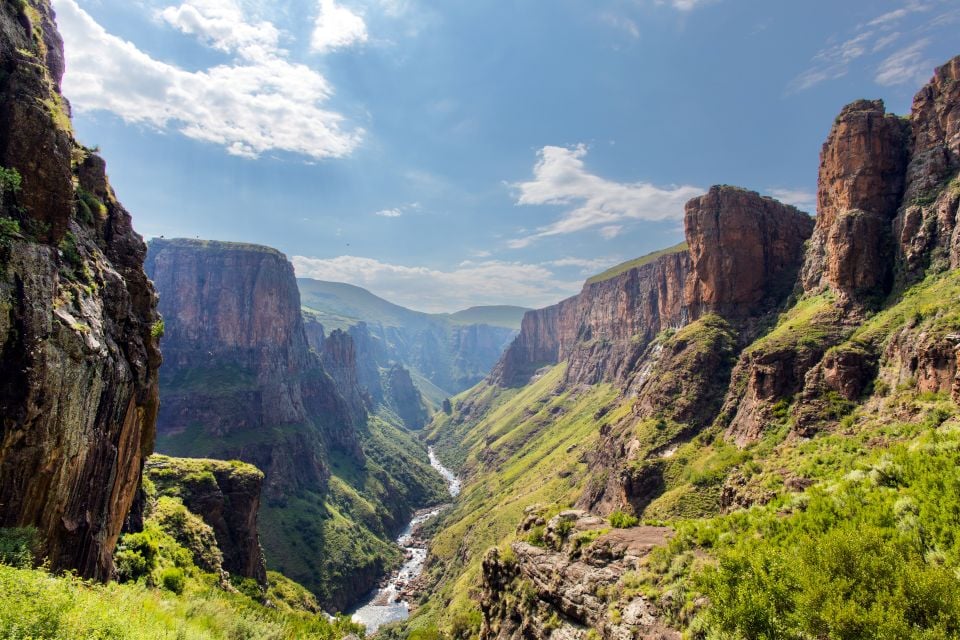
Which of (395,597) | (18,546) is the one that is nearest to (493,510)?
(395,597)

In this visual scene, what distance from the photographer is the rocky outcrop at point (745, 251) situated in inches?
3565

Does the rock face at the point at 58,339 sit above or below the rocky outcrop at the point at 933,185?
below

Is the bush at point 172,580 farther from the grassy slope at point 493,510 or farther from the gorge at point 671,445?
the grassy slope at point 493,510

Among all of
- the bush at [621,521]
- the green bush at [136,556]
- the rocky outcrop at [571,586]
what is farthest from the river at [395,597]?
the bush at [621,521]

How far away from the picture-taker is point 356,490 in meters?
192

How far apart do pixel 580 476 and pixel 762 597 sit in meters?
112

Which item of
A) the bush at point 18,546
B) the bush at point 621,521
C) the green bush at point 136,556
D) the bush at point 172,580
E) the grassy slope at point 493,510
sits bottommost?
the grassy slope at point 493,510

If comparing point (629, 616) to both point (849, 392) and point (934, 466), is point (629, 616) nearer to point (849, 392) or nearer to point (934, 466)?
point (934, 466)

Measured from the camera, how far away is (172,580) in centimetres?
4444

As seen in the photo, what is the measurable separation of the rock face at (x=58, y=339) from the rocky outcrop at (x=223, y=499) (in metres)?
46.6

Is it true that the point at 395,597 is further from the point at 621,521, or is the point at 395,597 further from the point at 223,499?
the point at 621,521

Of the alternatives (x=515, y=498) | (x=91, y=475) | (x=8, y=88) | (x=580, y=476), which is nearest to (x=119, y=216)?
(x=8, y=88)

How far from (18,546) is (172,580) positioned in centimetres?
3179

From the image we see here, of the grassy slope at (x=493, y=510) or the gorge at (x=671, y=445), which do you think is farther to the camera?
the grassy slope at (x=493, y=510)
